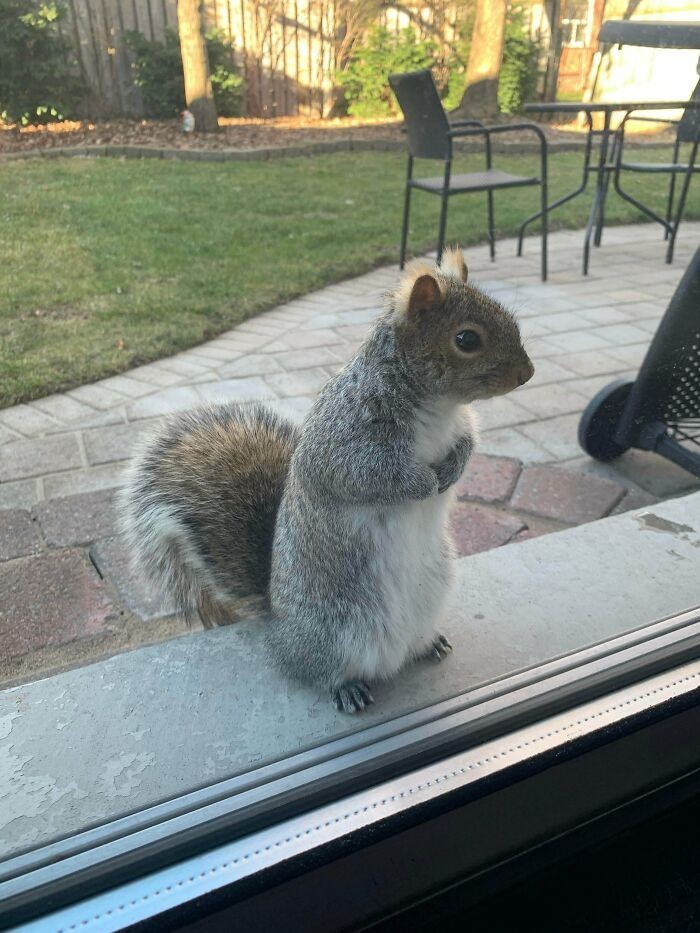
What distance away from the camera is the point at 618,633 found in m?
1.02

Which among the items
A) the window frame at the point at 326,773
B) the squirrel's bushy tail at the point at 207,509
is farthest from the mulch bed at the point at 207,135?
the window frame at the point at 326,773

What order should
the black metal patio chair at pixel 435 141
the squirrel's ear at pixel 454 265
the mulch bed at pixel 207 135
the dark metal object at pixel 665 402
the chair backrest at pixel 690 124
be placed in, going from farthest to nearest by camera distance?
the mulch bed at pixel 207 135
the black metal patio chair at pixel 435 141
the chair backrest at pixel 690 124
the dark metal object at pixel 665 402
the squirrel's ear at pixel 454 265

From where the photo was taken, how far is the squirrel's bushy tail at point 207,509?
1.02 metres

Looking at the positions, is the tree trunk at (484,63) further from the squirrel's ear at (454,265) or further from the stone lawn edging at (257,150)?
the squirrel's ear at (454,265)

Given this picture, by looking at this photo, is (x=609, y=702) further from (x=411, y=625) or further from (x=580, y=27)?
(x=580, y=27)

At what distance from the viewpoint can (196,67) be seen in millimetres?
5906


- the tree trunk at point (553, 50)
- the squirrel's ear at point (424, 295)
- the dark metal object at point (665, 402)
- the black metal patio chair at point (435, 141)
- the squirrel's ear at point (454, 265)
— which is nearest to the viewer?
the squirrel's ear at point (424, 295)

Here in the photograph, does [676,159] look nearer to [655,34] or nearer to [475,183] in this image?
[475,183]

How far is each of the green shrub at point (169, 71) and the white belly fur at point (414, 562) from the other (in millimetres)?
6295

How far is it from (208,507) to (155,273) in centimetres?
217

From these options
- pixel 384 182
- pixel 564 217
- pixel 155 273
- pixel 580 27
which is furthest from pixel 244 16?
pixel 155 273

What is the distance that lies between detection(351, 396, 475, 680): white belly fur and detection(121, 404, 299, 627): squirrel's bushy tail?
0.70 feet

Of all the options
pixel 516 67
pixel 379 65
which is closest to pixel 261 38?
pixel 379 65

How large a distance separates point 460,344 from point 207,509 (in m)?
0.41
